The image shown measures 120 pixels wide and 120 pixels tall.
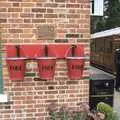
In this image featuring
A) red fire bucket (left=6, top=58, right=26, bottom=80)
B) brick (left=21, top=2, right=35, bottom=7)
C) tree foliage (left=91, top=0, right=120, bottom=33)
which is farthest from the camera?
tree foliage (left=91, top=0, right=120, bottom=33)

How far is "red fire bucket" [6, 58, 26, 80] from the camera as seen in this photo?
7.16 meters

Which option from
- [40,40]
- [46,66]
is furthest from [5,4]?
[46,66]

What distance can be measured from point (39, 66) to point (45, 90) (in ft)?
1.53

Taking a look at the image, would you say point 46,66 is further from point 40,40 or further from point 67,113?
point 67,113

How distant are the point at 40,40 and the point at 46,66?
45cm

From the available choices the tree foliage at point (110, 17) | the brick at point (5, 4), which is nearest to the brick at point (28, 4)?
the brick at point (5, 4)

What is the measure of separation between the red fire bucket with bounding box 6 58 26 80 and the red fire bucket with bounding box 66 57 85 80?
0.73 m

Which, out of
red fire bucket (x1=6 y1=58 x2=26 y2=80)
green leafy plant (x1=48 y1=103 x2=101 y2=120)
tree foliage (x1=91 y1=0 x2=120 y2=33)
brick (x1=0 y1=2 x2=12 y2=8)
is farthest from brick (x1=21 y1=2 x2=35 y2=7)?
tree foliage (x1=91 y1=0 x2=120 y2=33)

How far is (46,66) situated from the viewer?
7203 mm

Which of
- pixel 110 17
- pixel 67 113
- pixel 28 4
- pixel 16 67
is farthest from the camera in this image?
pixel 110 17

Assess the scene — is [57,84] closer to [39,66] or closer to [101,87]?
[39,66]

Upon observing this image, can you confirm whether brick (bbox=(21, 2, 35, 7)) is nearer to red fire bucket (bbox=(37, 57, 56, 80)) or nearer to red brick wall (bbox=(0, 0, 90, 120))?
red brick wall (bbox=(0, 0, 90, 120))

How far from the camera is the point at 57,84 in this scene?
7527 mm

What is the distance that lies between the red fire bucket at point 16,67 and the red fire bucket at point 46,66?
10.5 inches
